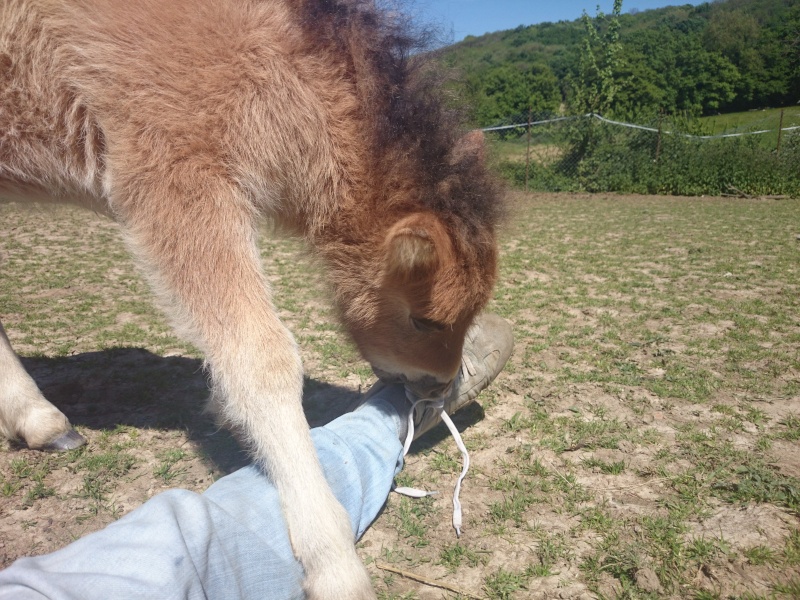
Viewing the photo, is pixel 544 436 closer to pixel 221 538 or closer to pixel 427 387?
pixel 427 387

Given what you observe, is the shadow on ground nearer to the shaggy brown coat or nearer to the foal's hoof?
the foal's hoof

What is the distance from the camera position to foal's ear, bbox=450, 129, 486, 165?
2.75 m

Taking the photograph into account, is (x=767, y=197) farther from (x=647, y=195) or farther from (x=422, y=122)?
(x=422, y=122)

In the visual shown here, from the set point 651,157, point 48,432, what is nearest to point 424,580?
point 48,432

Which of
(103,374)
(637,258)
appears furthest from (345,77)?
(637,258)

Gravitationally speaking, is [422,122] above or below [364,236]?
above

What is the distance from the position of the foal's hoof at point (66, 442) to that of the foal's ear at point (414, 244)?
6.38ft

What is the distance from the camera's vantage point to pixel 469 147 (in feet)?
9.34

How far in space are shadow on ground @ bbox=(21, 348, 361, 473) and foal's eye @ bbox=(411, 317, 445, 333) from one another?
2.90 feet

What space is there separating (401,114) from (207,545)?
6.55 feet

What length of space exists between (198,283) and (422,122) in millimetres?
1309

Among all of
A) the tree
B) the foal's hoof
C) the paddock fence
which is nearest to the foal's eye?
the foal's hoof

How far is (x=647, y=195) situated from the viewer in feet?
53.5

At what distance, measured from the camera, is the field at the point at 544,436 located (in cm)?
212
